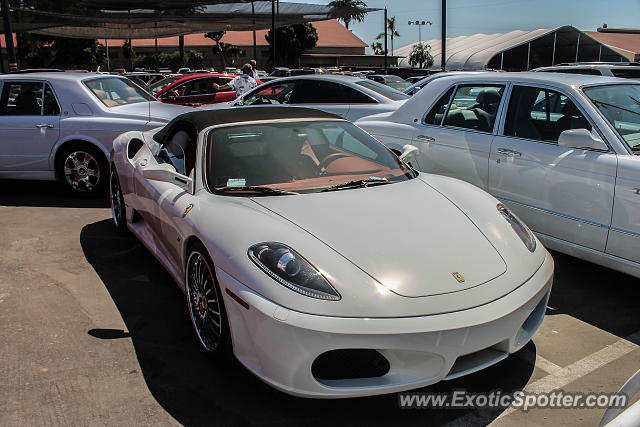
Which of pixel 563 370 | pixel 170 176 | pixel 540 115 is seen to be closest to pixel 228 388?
pixel 170 176

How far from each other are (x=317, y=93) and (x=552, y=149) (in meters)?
5.15

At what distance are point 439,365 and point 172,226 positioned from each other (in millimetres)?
2014

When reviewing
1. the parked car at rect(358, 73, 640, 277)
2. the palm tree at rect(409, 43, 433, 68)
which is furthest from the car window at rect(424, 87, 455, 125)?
the palm tree at rect(409, 43, 433, 68)

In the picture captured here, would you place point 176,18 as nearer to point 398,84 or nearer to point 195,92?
point 398,84

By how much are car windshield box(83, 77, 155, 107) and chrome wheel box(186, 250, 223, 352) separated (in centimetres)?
499

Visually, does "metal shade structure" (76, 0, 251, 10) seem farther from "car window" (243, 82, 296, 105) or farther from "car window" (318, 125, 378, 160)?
"car window" (318, 125, 378, 160)

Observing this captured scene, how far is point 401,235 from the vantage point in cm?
308

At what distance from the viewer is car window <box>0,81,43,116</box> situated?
7559 millimetres

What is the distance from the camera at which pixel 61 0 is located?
29719mm

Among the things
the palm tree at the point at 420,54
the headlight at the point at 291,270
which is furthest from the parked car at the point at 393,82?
the palm tree at the point at 420,54

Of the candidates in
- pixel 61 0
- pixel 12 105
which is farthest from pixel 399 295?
pixel 61 0

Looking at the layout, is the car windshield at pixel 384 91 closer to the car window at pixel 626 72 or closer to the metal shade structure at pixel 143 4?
the car window at pixel 626 72

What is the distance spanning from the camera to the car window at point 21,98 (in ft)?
24.8

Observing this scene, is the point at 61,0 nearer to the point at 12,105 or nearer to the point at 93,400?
the point at 12,105
